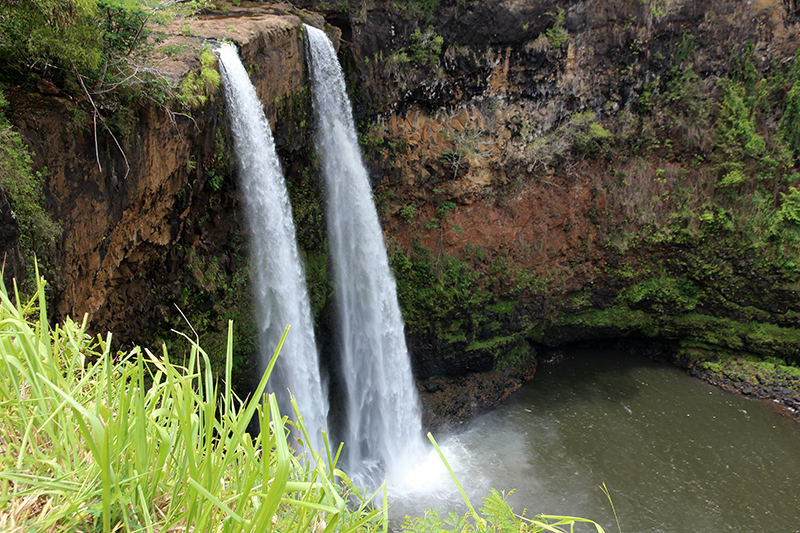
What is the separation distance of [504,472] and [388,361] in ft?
10.4

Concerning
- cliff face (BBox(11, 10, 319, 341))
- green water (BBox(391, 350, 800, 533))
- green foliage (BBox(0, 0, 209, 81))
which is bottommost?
green water (BBox(391, 350, 800, 533))

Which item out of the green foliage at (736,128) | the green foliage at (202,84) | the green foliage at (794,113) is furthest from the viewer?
the green foliage at (736,128)

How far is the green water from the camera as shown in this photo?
782 cm

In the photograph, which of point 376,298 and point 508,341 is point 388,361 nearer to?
point 376,298

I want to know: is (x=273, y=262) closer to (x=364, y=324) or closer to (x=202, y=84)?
(x=364, y=324)

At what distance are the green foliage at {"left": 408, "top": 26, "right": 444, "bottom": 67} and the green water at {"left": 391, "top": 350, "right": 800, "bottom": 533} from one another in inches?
327

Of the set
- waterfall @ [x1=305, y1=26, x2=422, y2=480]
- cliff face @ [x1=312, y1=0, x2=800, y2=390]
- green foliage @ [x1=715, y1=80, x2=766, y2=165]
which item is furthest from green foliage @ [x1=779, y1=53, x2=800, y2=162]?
waterfall @ [x1=305, y1=26, x2=422, y2=480]

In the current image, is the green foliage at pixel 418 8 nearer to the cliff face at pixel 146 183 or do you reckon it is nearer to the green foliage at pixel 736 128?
the cliff face at pixel 146 183

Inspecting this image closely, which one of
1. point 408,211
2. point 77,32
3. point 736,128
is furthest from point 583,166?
point 77,32

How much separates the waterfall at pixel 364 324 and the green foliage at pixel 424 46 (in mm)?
2329

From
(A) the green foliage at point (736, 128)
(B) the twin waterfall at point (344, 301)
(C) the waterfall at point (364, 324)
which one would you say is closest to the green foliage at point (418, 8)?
(B) the twin waterfall at point (344, 301)

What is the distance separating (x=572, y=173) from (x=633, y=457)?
6752 millimetres

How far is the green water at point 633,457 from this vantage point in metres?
7.82

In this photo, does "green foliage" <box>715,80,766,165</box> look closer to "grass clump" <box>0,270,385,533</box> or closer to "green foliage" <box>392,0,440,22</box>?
"green foliage" <box>392,0,440,22</box>
